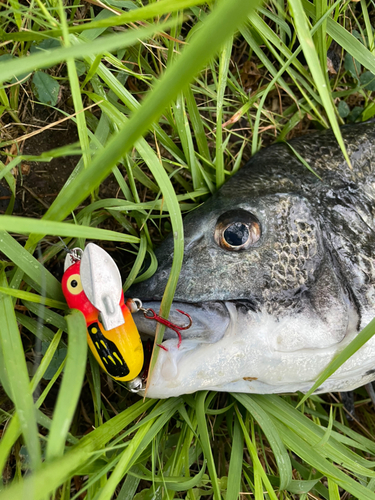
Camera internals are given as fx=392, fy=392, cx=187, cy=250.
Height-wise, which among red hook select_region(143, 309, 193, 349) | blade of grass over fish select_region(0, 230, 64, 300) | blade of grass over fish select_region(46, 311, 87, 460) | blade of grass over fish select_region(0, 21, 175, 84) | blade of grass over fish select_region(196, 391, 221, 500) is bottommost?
blade of grass over fish select_region(196, 391, 221, 500)

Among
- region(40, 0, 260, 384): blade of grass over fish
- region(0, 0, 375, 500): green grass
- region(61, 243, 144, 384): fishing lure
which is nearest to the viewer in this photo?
region(40, 0, 260, 384): blade of grass over fish

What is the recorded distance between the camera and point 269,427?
158 cm

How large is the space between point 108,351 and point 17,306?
0.58 meters

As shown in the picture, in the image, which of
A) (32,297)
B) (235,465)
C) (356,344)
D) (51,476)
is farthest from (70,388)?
(235,465)

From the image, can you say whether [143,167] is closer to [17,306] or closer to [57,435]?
[17,306]

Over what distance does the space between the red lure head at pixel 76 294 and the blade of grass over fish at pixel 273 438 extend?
30.1 inches

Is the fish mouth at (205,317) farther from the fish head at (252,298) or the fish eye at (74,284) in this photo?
the fish eye at (74,284)

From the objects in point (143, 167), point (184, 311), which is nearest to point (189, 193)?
point (143, 167)

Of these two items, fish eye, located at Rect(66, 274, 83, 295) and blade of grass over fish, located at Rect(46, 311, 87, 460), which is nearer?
blade of grass over fish, located at Rect(46, 311, 87, 460)

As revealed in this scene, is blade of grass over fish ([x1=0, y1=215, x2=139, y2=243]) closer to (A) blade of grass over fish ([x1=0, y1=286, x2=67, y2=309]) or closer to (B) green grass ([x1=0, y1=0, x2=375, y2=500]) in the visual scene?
(B) green grass ([x1=0, y1=0, x2=375, y2=500])

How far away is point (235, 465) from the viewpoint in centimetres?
158

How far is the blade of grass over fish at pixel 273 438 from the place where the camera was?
1.53 metres

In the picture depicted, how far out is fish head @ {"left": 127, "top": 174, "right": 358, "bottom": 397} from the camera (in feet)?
4.19

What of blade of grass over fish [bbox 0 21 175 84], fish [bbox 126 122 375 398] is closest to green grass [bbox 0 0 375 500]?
blade of grass over fish [bbox 0 21 175 84]
